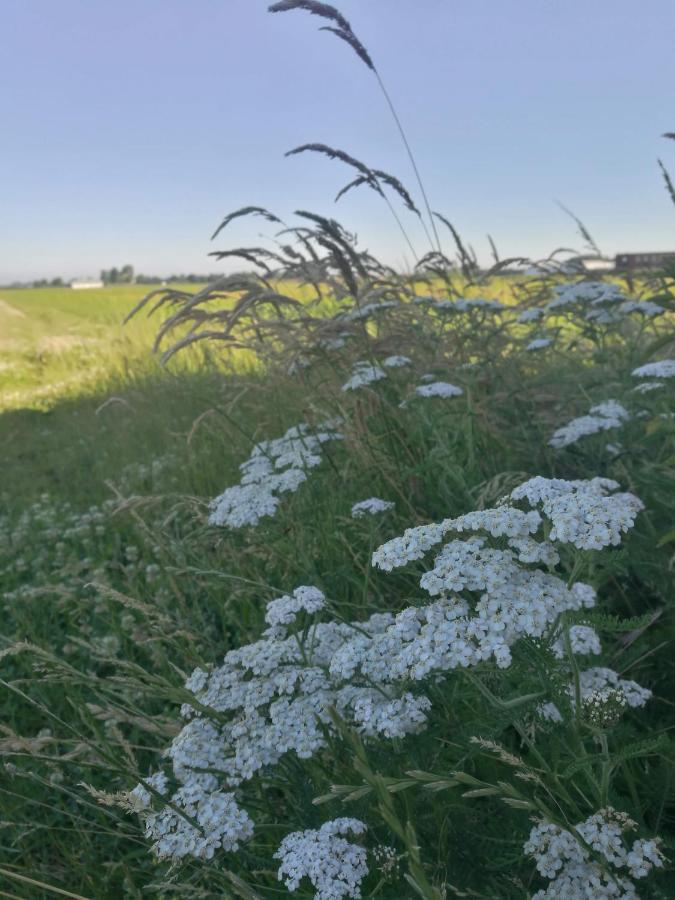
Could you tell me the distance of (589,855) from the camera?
1232mm

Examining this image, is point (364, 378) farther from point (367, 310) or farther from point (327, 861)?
point (327, 861)

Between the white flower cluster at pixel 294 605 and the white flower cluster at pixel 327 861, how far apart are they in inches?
18.7

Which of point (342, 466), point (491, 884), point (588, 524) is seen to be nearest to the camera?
point (588, 524)

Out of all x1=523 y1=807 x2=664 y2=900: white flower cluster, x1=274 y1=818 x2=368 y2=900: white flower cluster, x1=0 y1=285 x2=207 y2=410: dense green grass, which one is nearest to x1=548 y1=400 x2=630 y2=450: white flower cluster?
x1=523 y1=807 x2=664 y2=900: white flower cluster

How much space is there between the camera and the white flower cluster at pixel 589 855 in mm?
1218

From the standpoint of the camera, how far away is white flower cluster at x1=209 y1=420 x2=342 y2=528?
2.39 m

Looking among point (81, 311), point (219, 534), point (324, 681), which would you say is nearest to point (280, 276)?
point (219, 534)

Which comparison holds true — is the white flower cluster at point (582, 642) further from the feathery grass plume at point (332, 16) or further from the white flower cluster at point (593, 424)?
the feathery grass plume at point (332, 16)

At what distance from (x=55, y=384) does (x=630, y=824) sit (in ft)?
38.5

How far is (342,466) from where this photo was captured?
12.1 feet

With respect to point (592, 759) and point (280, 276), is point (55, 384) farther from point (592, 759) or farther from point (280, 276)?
point (592, 759)

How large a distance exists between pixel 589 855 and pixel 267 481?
171cm

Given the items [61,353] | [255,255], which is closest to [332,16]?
[255,255]

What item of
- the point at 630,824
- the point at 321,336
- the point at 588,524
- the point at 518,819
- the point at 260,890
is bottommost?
the point at 260,890
